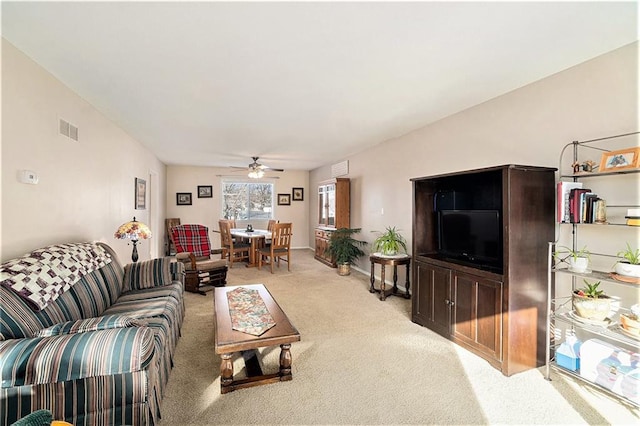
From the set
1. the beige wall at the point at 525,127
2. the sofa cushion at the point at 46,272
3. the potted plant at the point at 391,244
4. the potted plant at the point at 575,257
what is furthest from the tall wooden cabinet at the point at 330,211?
the sofa cushion at the point at 46,272

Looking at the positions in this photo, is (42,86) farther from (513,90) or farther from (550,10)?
(513,90)

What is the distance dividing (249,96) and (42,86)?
1592mm

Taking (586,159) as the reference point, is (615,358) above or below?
below

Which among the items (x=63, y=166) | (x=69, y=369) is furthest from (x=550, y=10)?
(x=63, y=166)

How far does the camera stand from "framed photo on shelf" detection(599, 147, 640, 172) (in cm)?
189

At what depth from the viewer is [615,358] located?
2043mm

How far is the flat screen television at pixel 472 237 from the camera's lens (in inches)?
109

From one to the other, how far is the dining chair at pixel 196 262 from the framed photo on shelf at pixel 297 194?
405 cm

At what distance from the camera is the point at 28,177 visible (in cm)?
217

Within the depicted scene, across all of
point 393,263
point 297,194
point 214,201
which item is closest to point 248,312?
point 393,263

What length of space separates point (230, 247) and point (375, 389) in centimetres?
456

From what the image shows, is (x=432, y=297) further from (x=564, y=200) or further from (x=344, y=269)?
(x=344, y=269)

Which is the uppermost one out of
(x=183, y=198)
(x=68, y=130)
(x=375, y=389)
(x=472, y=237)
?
(x=68, y=130)

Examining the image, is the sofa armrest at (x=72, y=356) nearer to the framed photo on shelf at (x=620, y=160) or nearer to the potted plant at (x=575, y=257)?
the potted plant at (x=575, y=257)
